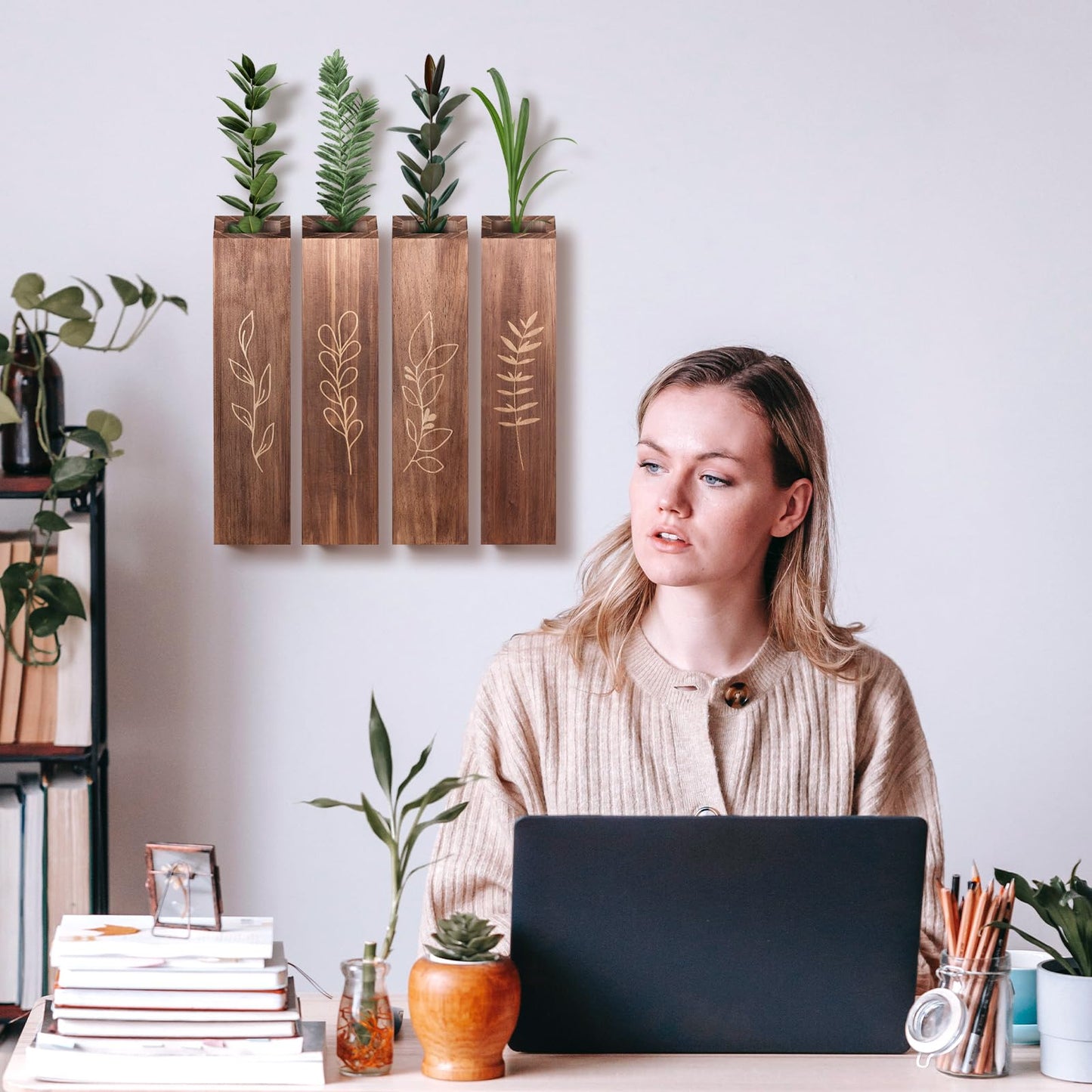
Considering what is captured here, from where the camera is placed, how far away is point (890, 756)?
183cm

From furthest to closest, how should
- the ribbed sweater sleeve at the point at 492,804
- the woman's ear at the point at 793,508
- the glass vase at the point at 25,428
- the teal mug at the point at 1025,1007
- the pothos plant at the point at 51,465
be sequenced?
the glass vase at the point at 25,428 < the pothos plant at the point at 51,465 < the woman's ear at the point at 793,508 < the ribbed sweater sleeve at the point at 492,804 < the teal mug at the point at 1025,1007

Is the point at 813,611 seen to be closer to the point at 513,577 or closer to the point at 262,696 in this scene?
the point at 513,577

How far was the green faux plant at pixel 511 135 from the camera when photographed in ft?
9.28

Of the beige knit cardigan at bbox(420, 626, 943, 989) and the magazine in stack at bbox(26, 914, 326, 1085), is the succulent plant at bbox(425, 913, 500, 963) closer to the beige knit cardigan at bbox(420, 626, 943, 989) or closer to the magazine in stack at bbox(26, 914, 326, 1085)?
the magazine in stack at bbox(26, 914, 326, 1085)

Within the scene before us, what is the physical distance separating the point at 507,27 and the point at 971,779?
6.40ft

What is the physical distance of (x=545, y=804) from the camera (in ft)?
5.85

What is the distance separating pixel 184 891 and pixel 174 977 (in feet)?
0.28

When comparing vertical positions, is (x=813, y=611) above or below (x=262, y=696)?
above

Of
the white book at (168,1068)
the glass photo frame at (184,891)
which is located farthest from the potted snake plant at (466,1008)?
the glass photo frame at (184,891)

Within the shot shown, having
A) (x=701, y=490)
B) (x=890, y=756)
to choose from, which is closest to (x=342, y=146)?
(x=701, y=490)

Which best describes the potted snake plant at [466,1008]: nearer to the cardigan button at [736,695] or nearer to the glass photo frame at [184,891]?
the glass photo frame at [184,891]

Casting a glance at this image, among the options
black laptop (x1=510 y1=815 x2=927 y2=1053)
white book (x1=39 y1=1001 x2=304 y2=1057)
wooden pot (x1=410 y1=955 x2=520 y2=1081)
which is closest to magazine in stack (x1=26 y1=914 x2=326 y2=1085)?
white book (x1=39 y1=1001 x2=304 y2=1057)

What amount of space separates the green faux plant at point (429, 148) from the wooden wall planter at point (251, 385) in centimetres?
29

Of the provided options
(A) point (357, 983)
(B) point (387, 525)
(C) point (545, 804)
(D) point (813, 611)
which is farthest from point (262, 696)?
(A) point (357, 983)
